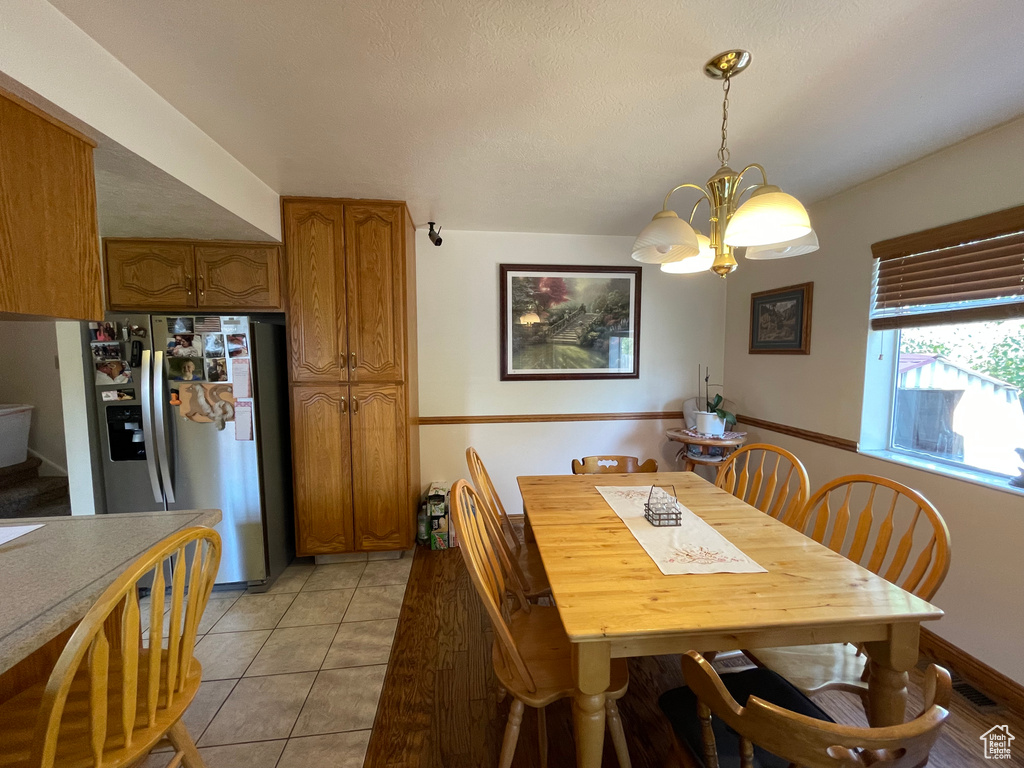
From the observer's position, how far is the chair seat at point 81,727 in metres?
0.79

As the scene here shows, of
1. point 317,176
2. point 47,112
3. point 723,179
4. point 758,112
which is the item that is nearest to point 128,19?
point 47,112

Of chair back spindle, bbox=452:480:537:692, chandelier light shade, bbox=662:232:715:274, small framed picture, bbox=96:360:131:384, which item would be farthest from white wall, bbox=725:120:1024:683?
small framed picture, bbox=96:360:131:384

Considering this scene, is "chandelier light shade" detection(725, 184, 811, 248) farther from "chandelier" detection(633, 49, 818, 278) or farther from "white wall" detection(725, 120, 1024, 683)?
"white wall" detection(725, 120, 1024, 683)

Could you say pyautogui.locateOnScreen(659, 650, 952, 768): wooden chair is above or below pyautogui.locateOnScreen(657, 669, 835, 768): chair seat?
above

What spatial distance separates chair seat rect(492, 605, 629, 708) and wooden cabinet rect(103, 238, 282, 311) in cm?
217

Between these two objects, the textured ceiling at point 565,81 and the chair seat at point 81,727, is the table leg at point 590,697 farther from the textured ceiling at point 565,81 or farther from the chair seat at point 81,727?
the textured ceiling at point 565,81

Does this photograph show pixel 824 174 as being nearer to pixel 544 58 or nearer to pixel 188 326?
pixel 544 58

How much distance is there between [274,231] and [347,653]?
2.22 m

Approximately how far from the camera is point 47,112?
1.13 metres

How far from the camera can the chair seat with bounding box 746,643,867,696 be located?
1150 millimetres

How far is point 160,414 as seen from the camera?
2.07 metres

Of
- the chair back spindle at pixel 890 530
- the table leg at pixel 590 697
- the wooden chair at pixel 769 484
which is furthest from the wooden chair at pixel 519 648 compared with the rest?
the wooden chair at pixel 769 484

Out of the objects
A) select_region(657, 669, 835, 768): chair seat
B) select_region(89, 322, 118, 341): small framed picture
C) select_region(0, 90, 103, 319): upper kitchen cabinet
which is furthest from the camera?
select_region(89, 322, 118, 341): small framed picture

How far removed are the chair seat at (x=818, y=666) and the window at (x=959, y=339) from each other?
112 centimetres
